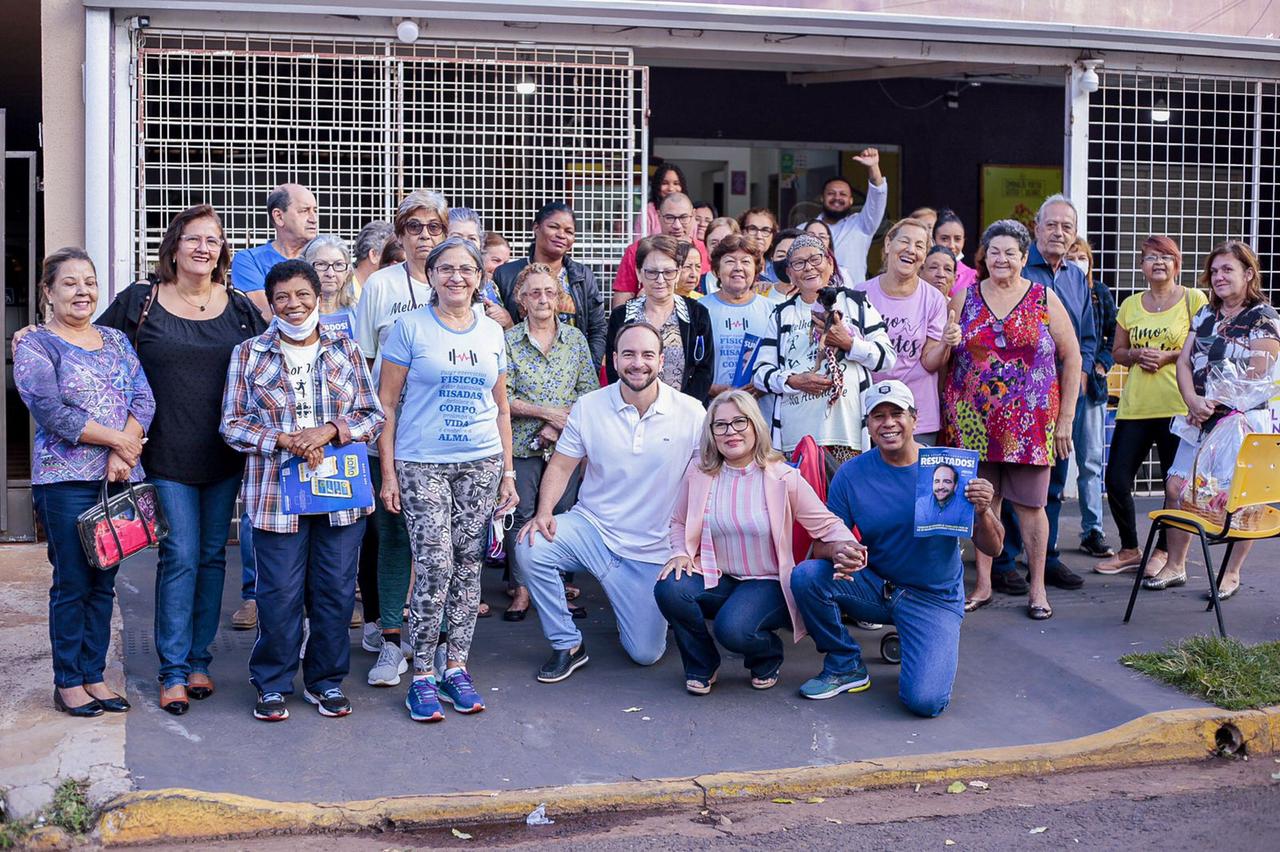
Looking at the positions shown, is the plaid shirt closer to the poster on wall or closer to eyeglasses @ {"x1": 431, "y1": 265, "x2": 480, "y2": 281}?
eyeglasses @ {"x1": 431, "y1": 265, "x2": 480, "y2": 281}

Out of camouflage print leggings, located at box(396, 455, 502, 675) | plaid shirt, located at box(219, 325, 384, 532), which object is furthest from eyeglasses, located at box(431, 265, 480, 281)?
camouflage print leggings, located at box(396, 455, 502, 675)

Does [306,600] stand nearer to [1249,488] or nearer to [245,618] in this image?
[245,618]

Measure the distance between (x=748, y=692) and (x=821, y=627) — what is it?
46cm

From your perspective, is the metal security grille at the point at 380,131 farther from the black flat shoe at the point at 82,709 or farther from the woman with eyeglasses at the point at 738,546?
the black flat shoe at the point at 82,709

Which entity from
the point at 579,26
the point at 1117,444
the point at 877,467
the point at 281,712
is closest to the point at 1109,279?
the point at 1117,444

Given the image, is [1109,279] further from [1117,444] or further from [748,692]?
[748,692]

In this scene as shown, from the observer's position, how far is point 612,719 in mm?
6004

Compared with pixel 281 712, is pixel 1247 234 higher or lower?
higher

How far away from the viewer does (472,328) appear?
615cm

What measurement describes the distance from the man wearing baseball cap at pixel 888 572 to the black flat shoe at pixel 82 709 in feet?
9.73

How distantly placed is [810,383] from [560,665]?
190 cm

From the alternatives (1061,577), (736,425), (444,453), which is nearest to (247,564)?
(444,453)

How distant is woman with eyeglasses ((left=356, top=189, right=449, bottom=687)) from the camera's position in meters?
6.59

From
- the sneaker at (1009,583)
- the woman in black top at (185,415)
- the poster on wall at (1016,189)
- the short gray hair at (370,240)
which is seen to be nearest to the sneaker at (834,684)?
the sneaker at (1009,583)
